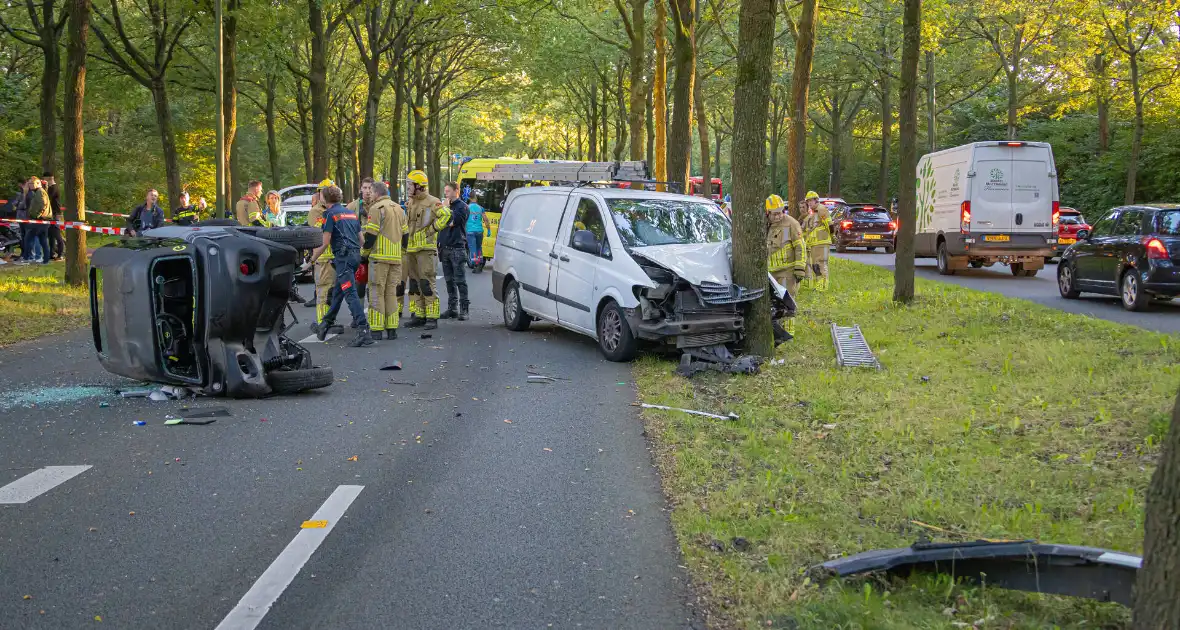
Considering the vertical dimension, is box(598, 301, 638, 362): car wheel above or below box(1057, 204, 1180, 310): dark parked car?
below

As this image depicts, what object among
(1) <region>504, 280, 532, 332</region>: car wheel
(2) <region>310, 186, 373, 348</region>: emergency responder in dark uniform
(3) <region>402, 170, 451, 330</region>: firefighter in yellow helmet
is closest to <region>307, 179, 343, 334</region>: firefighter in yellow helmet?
(2) <region>310, 186, 373, 348</region>: emergency responder in dark uniform

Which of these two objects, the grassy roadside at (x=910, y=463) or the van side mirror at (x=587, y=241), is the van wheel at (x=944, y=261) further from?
the van side mirror at (x=587, y=241)

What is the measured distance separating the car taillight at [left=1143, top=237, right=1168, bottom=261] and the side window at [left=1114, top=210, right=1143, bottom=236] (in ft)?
1.70

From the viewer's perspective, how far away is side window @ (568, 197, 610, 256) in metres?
11.7

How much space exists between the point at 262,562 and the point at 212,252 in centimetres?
411

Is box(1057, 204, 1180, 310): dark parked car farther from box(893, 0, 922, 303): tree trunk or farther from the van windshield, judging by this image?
the van windshield

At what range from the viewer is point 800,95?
21375mm

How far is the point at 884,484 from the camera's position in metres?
6.08

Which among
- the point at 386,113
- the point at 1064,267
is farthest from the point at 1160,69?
the point at 386,113

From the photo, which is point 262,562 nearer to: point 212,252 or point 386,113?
point 212,252

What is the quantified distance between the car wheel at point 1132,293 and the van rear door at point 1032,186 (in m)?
5.92

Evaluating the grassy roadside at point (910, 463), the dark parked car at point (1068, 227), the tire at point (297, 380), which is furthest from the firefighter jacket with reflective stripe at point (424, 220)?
the dark parked car at point (1068, 227)

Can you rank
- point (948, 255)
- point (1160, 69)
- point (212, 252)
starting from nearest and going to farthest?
Result: point (212, 252)
point (948, 255)
point (1160, 69)

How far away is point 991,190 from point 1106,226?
509 centimetres
